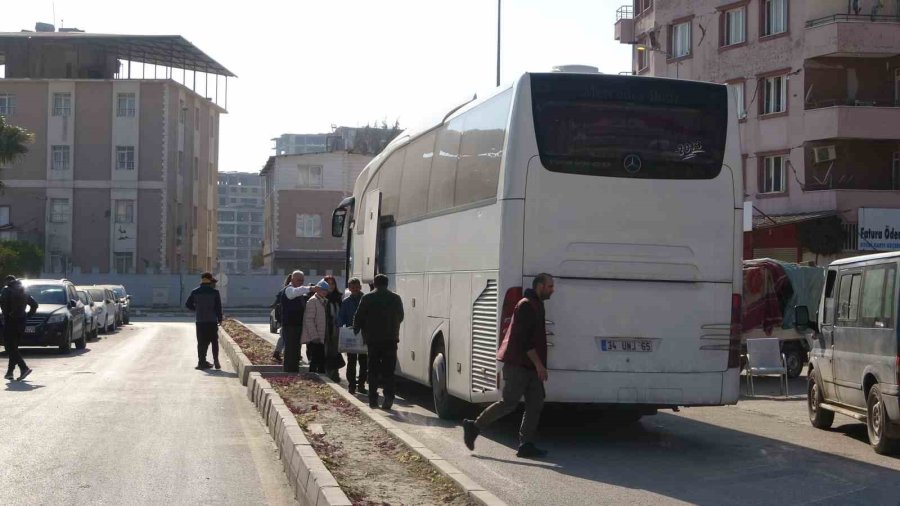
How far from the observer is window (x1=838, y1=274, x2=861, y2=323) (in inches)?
518

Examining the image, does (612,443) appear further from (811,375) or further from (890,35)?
(890,35)

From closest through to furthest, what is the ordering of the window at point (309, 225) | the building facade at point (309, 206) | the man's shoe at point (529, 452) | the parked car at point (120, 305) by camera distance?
the man's shoe at point (529, 452), the parked car at point (120, 305), the building facade at point (309, 206), the window at point (309, 225)

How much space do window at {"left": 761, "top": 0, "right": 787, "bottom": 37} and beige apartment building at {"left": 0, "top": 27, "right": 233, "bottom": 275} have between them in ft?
139

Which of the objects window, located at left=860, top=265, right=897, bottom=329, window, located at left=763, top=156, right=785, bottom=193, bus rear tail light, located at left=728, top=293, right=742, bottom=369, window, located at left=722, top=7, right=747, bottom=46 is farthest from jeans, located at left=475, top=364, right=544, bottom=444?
window, located at left=722, top=7, right=747, bottom=46

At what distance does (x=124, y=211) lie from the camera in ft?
247

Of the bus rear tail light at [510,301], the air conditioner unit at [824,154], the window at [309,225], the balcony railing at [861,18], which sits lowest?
the bus rear tail light at [510,301]

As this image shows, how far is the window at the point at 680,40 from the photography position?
45281 millimetres

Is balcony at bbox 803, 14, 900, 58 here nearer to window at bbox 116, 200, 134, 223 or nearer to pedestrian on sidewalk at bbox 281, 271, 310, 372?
pedestrian on sidewalk at bbox 281, 271, 310, 372

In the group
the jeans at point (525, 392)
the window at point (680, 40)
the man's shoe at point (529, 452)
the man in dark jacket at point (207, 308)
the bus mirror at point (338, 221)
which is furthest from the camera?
the window at point (680, 40)

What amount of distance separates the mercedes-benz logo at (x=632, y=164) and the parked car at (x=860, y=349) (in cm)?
278

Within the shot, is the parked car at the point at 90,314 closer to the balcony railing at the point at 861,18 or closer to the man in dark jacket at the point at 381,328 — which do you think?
the man in dark jacket at the point at 381,328

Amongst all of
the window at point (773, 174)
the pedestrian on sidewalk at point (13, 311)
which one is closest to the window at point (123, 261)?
the window at point (773, 174)

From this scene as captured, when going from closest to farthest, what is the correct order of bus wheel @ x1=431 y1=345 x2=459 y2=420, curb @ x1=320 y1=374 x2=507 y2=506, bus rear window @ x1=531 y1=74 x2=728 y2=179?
1. curb @ x1=320 y1=374 x2=507 y2=506
2. bus rear window @ x1=531 y1=74 x2=728 y2=179
3. bus wheel @ x1=431 y1=345 x2=459 y2=420

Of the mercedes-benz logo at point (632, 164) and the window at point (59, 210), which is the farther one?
the window at point (59, 210)
